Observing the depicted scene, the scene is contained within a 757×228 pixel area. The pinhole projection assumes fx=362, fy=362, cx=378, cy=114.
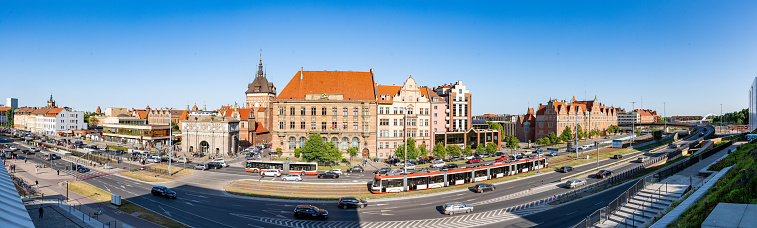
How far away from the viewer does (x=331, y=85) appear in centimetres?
7694

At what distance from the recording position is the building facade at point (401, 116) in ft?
249

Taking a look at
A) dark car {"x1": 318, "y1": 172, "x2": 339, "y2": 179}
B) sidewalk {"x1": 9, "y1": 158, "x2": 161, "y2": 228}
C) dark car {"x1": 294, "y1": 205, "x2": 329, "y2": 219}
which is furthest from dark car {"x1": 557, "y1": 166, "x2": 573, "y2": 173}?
sidewalk {"x1": 9, "y1": 158, "x2": 161, "y2": 228}

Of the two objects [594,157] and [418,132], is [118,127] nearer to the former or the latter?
[418,132]

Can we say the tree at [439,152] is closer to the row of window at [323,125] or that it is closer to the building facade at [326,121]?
the building facade at [326,121]

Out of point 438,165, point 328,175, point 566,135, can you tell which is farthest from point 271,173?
point 566,135

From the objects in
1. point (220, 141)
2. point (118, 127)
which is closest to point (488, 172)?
point (220, 141)

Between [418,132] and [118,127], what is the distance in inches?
3842

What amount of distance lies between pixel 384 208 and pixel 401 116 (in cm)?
4181

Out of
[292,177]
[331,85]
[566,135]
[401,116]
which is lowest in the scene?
[292,177]

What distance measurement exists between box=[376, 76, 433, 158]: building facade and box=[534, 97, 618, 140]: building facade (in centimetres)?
5432

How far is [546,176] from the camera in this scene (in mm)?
52875

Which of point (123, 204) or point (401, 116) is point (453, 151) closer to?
point (401, 116)

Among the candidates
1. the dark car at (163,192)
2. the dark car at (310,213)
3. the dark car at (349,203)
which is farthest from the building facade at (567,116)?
the dark car at (163,192)

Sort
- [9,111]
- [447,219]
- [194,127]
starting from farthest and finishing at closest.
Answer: [9,111]
[194,127]
[447,219]
